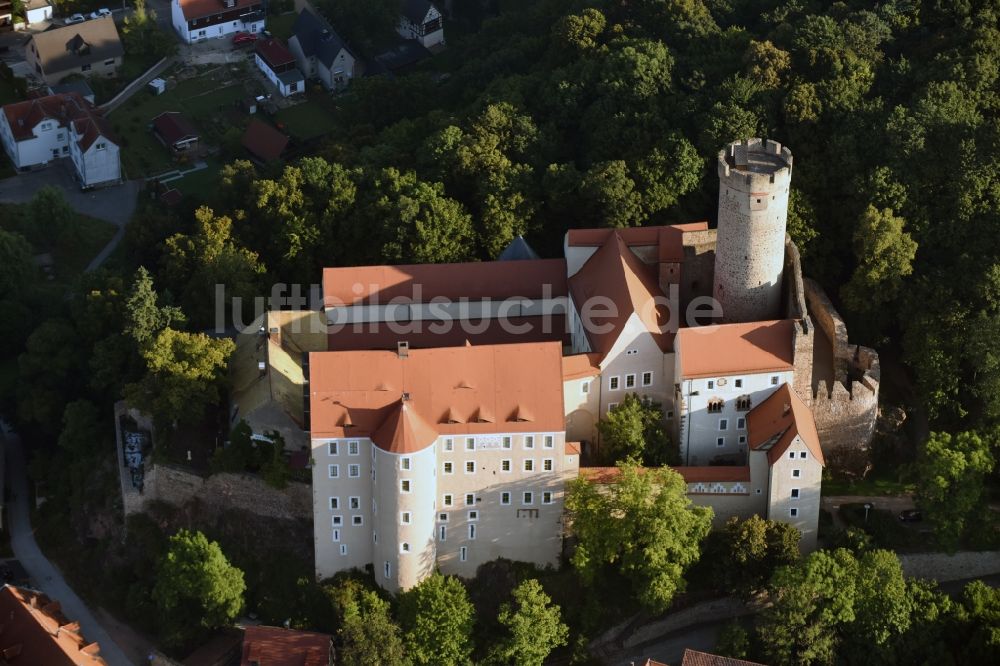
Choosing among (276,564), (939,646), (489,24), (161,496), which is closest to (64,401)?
(161,496)

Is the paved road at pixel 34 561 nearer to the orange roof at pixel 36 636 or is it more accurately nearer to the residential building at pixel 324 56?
the orange roof at pixel 36 636

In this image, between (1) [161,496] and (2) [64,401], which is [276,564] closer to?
(1) [161,496]

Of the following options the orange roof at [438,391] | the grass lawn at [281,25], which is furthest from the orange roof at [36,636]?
the grass lawn at [281,25]

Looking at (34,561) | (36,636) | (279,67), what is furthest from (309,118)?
(36,636)

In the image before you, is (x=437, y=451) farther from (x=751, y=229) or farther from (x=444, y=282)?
(x=751, y=229)

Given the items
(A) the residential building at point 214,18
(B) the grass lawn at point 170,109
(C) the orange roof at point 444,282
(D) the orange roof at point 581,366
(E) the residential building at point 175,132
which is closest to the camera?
(D) the orange roof at point 581,366
